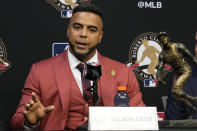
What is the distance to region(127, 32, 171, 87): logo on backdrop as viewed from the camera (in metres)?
2.54

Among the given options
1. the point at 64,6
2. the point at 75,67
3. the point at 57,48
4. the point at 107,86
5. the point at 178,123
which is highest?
the point at 64,6

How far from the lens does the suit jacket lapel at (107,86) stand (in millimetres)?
1788

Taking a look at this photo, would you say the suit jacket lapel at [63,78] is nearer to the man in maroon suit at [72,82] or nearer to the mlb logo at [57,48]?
the man in maroon suit at [72,82]

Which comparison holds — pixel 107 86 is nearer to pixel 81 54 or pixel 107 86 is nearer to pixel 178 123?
pixel 81 54

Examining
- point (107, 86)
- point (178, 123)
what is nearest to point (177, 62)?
point (178, 123)

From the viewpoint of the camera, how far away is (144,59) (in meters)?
2.56

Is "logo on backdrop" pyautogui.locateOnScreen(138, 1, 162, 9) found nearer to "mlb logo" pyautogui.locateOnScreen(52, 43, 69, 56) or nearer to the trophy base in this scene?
"mlb logo" pyautogui.locateOnScreen(52, 43, 69, 56)

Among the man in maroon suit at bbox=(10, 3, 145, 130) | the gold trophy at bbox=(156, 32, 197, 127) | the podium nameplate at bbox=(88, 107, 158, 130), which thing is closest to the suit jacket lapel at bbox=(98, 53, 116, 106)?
the man in maroon suit at bbox=(10, 3, 145, 130)

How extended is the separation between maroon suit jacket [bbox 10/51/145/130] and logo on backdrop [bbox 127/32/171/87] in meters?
0.58

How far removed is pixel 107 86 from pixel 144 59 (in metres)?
0.79

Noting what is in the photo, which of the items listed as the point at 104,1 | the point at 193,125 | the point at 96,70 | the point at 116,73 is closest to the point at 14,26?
the point at 104,1

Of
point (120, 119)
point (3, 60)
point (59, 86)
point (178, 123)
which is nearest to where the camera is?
point (120, 119)

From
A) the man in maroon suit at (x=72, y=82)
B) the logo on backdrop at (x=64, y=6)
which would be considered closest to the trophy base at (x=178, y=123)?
the man in maroon suit at (x=72, y=82)

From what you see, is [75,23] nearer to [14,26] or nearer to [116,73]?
[116,73]
